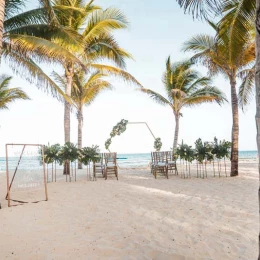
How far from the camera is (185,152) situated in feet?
31.2

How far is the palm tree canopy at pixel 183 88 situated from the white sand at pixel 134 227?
903cm

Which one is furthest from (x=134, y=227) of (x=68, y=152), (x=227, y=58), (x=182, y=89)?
(x=182, y=89)

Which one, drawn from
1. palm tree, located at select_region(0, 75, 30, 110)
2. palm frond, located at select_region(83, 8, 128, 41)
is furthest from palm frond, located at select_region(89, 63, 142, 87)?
palm tree, located at select_region(0, 75, 30, 110)

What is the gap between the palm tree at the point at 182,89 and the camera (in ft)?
46.4

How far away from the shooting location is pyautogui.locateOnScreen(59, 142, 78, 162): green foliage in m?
9.10

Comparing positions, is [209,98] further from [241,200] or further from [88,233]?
[88,233]

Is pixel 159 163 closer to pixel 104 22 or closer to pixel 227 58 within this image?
pixel 227 58

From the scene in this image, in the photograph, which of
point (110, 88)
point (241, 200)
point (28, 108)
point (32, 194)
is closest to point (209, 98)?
point (110, 88)

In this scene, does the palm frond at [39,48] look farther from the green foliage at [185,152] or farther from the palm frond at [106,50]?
the green foliage at [185,152]

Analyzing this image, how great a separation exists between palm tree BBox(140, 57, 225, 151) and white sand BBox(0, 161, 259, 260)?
29.8 feet

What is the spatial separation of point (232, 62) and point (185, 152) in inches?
139

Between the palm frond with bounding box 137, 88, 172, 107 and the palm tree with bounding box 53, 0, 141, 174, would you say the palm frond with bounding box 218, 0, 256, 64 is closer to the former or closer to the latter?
the palm tree with bounding box 53, 0, 141, 174

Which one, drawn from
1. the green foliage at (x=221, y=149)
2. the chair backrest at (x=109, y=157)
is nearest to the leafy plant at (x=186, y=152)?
the green foliage at (x=221, y=149)

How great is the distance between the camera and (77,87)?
13.6 meters
